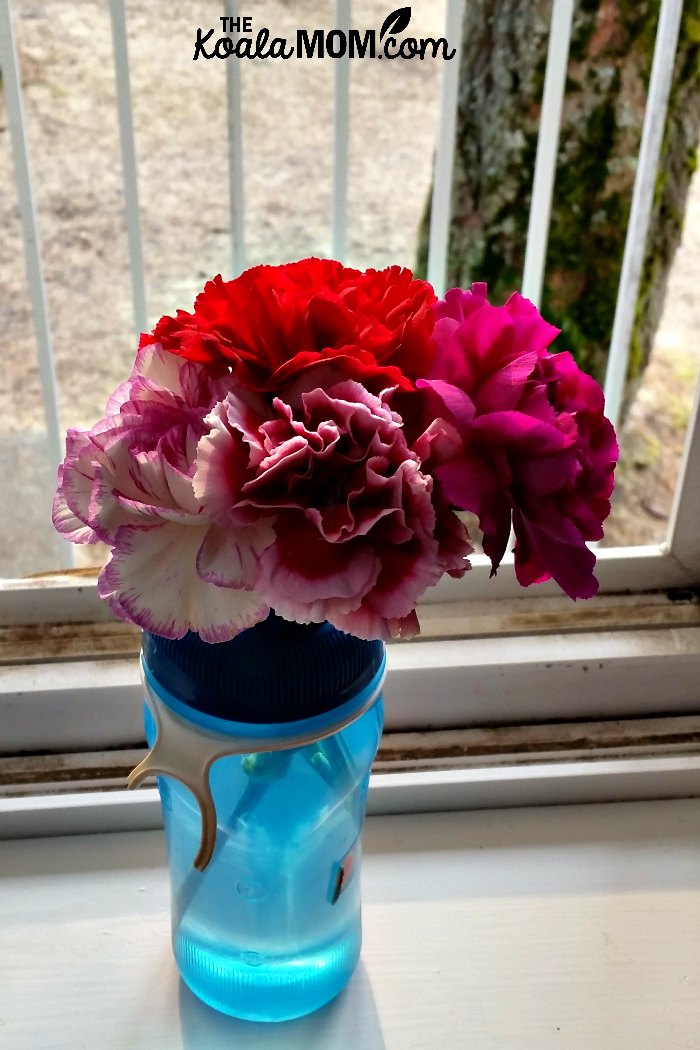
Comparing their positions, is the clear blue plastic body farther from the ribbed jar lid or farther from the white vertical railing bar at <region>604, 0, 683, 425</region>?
the white vertical railing bar at <region>604, 0, 683, 425</region>

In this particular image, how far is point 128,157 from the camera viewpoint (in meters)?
0.86

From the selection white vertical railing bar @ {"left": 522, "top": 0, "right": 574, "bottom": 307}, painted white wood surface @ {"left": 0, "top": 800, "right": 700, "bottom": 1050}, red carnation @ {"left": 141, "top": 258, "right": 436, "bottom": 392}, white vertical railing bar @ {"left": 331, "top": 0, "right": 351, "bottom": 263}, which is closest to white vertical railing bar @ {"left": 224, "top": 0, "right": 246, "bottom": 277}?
white vertical railing bar @ {"left": 331, "top": 0, "right": 351, "bottom": 263}

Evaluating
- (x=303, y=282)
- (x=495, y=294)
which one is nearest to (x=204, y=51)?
(x=303, y=282)

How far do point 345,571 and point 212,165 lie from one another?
140 cm

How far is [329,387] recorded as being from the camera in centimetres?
45

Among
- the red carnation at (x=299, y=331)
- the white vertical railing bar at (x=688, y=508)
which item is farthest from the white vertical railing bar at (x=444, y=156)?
the red carnation at (x=299, y=331)

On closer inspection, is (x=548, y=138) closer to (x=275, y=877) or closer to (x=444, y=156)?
(x=444, y=156)

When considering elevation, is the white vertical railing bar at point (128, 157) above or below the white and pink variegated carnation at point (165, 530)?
above

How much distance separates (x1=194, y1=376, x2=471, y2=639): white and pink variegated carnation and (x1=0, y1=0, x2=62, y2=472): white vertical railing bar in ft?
1.56

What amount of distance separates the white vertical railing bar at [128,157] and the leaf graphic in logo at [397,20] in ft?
0.65

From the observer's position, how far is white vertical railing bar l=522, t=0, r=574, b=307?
2.74 feet

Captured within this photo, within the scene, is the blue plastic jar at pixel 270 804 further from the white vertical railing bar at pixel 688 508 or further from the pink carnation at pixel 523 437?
the white vertical railing bar at pixel 688 508

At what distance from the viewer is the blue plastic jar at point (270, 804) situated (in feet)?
1.73

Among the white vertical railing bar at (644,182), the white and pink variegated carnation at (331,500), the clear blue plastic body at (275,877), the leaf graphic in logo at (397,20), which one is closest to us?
the white and pink variegated carnation at (331,500)
